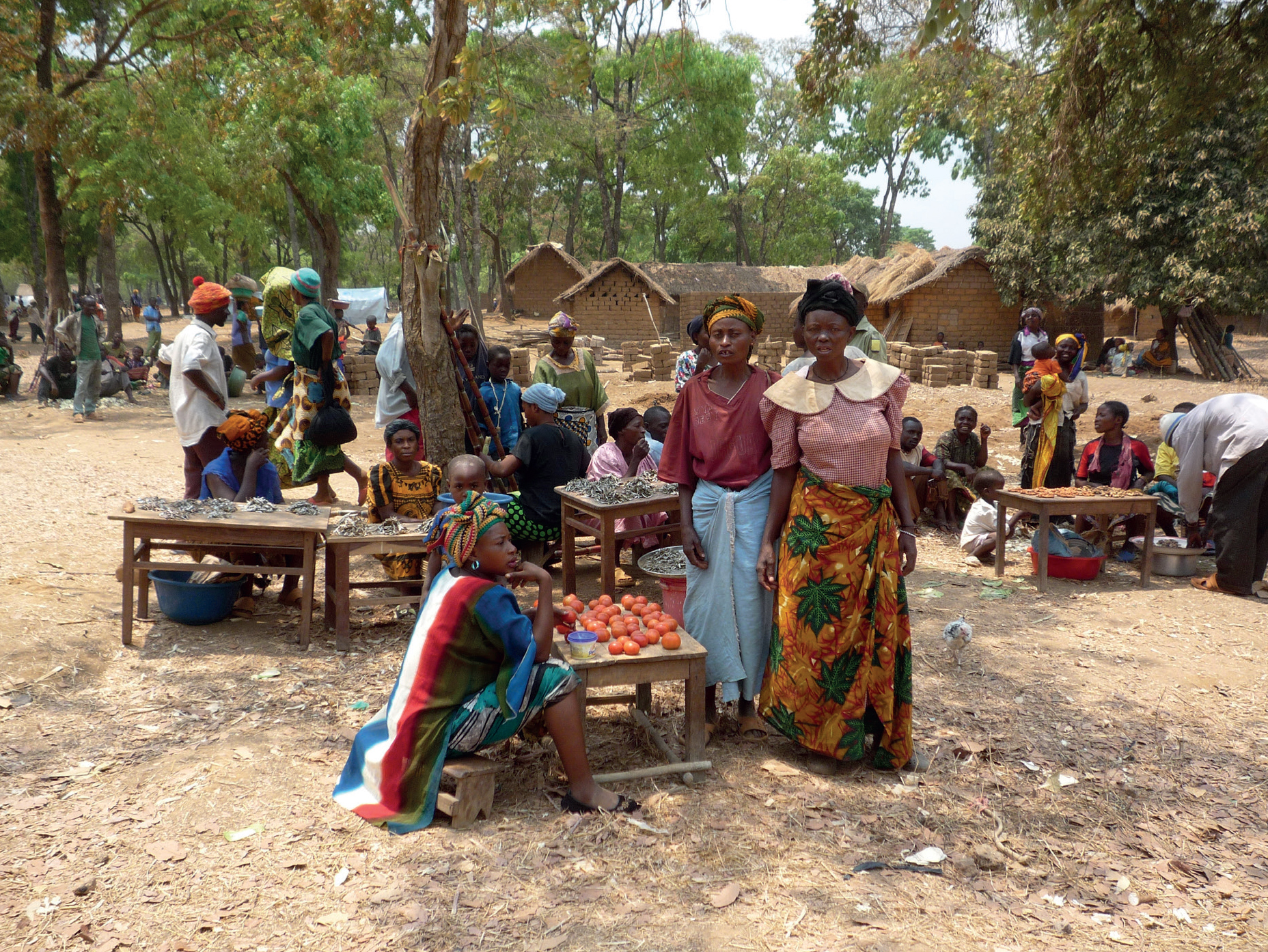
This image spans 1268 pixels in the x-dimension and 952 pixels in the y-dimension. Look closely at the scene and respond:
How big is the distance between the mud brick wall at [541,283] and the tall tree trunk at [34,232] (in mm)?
13531

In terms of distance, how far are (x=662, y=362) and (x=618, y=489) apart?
14.0m

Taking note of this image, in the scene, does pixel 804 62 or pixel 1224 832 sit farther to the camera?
pixel 804 62

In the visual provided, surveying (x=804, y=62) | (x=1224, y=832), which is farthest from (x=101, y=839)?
(x=804, y=62)

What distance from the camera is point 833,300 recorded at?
3.74 meters

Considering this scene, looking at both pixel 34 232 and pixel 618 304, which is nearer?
pixel 34 232

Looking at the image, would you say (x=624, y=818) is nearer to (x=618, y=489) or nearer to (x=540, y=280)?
(x=618, y=489)

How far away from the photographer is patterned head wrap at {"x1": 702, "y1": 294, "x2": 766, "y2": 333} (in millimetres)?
4020

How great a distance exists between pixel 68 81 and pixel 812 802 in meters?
17.4

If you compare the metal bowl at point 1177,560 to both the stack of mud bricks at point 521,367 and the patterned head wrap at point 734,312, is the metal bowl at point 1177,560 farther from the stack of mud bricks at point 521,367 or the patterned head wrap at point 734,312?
the stack of mud bricks at point 521,367

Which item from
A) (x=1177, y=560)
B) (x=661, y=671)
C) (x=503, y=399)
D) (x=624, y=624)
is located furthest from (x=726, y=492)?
(x=1177, y=560)

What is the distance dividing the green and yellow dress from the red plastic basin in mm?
4746

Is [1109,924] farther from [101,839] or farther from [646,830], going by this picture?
[101,839]

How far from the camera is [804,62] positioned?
786 cm

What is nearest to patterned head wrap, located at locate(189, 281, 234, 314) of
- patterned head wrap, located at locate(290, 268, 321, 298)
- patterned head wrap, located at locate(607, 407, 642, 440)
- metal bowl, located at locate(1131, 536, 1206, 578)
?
patterned head wrap, located at locate(290, 268, 321, 298)
